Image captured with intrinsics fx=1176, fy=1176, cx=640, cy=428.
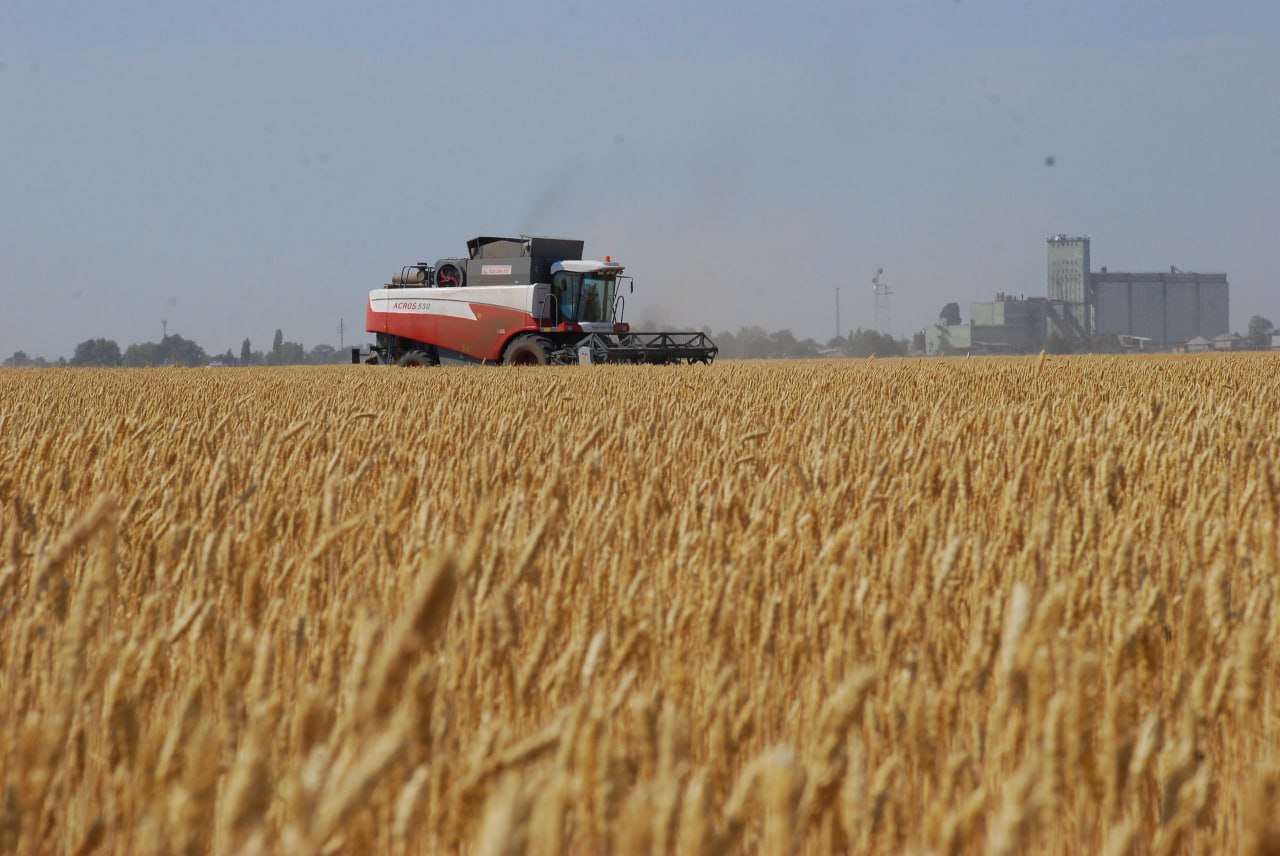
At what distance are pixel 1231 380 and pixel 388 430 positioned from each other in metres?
7.99

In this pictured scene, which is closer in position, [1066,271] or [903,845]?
[903,845]

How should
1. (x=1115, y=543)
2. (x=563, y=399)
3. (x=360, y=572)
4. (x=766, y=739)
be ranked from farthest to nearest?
1. (x=563, y=399)
2. (x=360, y=572)
3. (x=1115, y=543)
4. (x=766, y=739)

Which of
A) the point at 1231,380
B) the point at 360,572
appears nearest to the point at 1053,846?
the point at 360,572

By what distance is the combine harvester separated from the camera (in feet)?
71.2

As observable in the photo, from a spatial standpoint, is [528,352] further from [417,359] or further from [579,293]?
[417,359]

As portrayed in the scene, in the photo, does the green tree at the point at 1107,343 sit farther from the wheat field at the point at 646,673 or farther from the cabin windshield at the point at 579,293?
the wheat field at the point at 646,673

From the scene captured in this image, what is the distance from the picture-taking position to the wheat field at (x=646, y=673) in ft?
3.46

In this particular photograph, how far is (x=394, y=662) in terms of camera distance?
2.93 ft

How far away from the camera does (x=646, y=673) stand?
2.07m

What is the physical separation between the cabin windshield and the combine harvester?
0.02 m

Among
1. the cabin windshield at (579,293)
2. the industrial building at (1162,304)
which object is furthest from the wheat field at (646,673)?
the industrial building at (1162,304)

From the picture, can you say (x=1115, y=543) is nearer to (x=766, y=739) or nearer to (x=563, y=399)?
(x=766, y=739)

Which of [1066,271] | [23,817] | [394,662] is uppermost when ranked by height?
[1066,271]

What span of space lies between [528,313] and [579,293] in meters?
1.08
